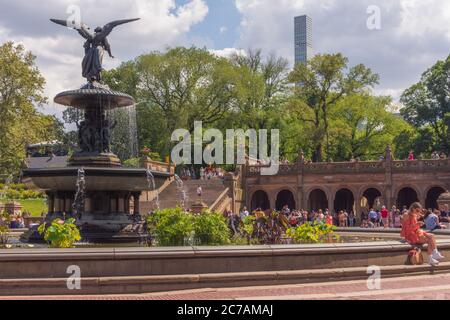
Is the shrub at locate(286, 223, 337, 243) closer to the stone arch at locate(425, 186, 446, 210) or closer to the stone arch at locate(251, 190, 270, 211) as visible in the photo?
the stone arch at locate(425, 186, 446, 210)

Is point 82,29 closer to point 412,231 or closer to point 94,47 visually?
point 94,47

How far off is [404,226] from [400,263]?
0.96 meters

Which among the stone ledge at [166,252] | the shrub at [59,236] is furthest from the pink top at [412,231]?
the shrub at [59,236]

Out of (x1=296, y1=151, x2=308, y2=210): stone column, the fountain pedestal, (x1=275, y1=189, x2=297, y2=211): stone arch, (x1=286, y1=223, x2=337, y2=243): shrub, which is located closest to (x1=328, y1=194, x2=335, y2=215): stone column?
(x1=296, y1=151, x2=308, y2=210): stone column

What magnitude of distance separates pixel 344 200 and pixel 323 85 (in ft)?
39.0

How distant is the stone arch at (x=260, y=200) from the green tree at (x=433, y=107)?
14.6m

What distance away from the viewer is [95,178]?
57.6ft

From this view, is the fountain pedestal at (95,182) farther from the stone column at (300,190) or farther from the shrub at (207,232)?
the stone column at (300,190)

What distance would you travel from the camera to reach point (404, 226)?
13.7 meters

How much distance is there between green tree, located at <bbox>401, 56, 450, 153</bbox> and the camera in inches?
2285

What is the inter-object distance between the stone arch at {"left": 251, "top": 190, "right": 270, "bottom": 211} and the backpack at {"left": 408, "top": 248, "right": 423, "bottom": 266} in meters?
41.5

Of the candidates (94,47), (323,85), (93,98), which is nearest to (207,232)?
(93,98)
